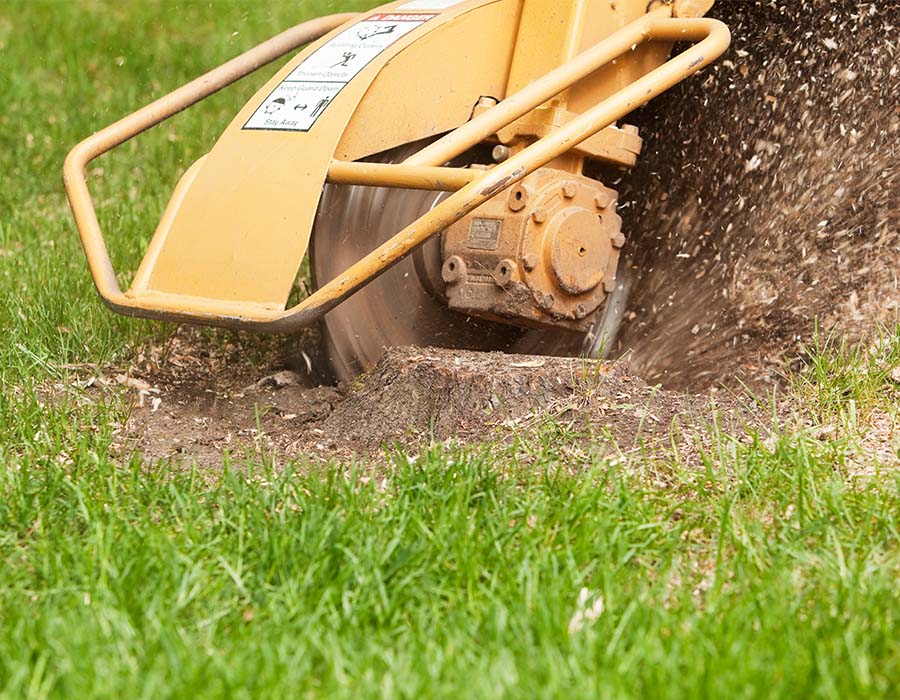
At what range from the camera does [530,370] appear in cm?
277

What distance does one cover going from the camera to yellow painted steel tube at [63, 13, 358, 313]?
9.30 ft

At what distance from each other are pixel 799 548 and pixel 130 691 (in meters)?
1.08

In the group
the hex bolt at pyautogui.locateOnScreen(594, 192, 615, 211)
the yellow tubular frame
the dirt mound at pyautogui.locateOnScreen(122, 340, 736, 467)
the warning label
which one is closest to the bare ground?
the dirt mound at pyautogui.locateOnScreen(122, 340, 736, 467)

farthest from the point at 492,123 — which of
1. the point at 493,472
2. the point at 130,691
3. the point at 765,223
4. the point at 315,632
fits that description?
the point at 130,691

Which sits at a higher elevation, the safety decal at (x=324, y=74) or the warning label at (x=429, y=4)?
the warning label at (x=429, y=4)

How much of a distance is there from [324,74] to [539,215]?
0.59 metres

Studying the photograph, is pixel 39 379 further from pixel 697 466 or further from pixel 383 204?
pixel 697 466

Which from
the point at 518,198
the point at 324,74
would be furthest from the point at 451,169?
the point at 324,74

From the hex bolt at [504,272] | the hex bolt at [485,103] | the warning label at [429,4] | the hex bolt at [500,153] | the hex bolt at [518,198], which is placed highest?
the warning label at [429,4]

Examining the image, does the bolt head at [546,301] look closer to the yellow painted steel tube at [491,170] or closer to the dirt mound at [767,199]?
the yellow painted steel tube at [491,170]

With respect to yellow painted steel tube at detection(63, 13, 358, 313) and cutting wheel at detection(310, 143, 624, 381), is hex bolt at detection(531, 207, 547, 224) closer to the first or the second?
cutting wheel at detection(310, 143, 624, 381)

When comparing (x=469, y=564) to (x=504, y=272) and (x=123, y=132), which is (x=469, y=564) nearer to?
(x=504, y=272)

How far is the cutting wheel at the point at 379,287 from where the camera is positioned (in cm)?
304

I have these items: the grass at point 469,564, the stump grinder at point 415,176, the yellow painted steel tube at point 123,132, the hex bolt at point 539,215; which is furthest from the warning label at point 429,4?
the grass at point 469,564
